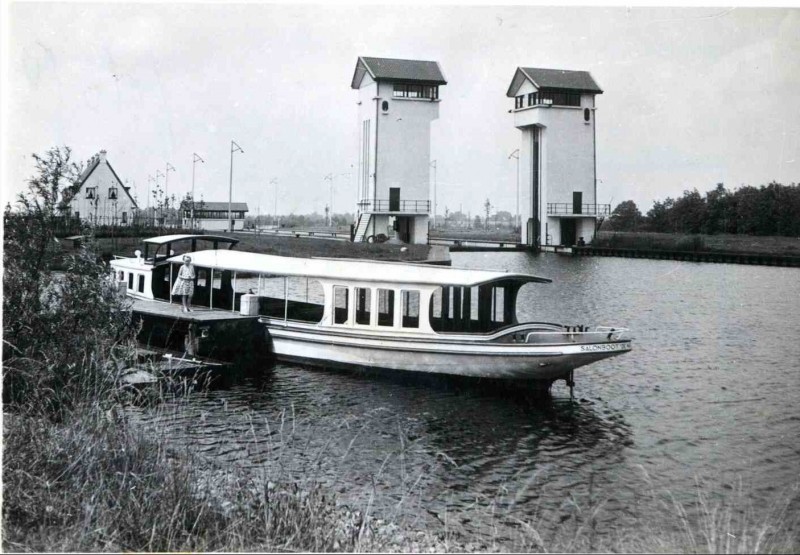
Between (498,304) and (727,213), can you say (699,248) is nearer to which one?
(727,213)

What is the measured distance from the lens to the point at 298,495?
364 inches

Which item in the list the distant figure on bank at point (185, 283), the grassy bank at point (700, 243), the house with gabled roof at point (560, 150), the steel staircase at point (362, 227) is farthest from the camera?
the house with gabled roof at point (560, 150)

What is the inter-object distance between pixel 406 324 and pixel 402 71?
111 ft

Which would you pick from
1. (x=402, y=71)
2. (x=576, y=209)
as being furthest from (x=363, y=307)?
(x=576, y=209)

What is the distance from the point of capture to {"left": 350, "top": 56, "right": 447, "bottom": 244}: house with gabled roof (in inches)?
1944

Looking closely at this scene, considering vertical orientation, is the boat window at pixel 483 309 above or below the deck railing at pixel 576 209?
below

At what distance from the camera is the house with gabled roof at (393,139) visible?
49.4 meters

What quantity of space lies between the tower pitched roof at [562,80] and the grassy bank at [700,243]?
11780 mm

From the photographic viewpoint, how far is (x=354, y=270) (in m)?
19.8

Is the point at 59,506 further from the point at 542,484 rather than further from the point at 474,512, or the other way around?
the point at 542,484

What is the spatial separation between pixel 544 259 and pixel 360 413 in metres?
40.3

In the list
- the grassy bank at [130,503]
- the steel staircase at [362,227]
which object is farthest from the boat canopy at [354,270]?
the steel staircase at [362,227]

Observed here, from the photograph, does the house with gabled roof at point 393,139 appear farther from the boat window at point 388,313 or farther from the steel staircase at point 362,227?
the boat window at point 388,313

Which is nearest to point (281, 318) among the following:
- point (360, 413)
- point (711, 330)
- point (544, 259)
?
point (360, 413)
